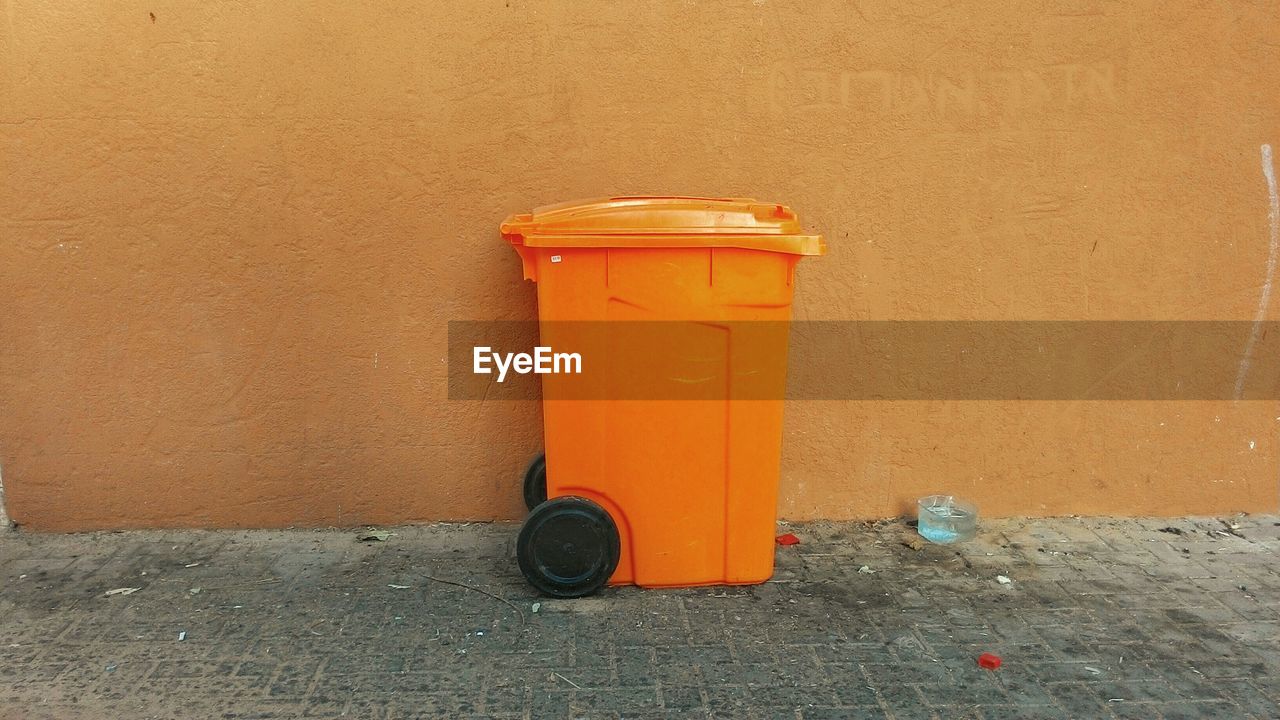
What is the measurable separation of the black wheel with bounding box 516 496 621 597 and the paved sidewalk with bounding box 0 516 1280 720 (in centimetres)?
10

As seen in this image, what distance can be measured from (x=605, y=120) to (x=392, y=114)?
92cm

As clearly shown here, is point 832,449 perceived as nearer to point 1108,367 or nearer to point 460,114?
point 1108,367

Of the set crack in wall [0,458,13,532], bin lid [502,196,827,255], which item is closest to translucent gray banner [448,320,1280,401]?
bin lid [502,196,827,255]

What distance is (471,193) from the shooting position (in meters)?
4.16

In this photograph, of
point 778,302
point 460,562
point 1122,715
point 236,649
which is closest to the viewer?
point 1122,715

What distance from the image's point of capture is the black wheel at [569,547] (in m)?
3.60

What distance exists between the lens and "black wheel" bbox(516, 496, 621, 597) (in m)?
3.60

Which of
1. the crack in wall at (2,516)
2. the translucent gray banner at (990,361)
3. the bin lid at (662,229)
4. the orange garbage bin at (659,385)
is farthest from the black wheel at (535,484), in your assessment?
the crack in wall at (2,516)

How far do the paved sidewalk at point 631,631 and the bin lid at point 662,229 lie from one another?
4.50 ft

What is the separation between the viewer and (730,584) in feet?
12.4

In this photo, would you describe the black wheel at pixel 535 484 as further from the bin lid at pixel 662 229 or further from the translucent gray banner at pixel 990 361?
the bin lid at pixel 662 229

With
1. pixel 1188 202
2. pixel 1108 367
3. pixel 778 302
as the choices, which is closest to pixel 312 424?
pixel 778 302
